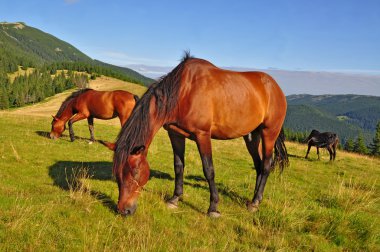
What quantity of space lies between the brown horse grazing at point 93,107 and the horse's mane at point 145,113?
9.48 metres

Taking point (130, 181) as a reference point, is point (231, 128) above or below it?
above

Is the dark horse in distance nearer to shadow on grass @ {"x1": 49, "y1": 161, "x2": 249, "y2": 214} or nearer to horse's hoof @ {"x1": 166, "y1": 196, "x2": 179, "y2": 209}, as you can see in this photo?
shadow on grass @ {"x1": 49, "y1": 161, "x2": 249, "y2": 214}

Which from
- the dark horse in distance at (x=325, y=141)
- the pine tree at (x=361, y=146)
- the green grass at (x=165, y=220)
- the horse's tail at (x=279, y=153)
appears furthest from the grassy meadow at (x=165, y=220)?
the pine tree at (x=361, y=146)

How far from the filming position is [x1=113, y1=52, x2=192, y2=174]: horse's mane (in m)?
5.49

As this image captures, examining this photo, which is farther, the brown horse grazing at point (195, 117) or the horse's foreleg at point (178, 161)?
the horse's foreleg at point (178, 161)

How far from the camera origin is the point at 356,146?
80.1m

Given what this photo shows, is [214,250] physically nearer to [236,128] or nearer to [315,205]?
[236,128]

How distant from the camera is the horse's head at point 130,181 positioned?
17.7 ft

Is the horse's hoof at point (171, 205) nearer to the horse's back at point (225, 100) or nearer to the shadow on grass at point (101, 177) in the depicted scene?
the shadow on grass at point (101, 177)

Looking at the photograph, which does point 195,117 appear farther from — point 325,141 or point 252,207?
point 325,141

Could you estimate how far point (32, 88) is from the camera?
5364 inches

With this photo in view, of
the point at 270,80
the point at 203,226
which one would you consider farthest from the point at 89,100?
the point at 203,226

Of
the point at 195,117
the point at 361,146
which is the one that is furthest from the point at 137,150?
the point at 361,146

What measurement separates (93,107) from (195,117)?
10918 mm
